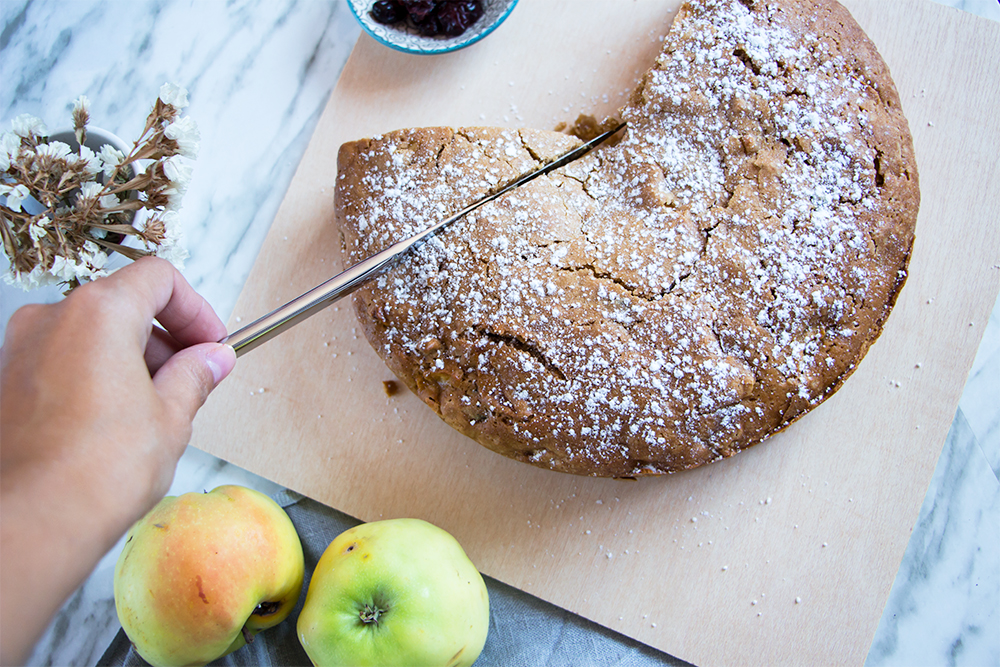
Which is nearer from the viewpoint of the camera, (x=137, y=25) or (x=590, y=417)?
(x=590, y=417)

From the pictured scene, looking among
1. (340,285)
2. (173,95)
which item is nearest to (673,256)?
(340,285)

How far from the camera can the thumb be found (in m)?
1.14

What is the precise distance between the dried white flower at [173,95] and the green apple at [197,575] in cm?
84

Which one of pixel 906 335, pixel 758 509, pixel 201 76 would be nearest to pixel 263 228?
pixel 201 76

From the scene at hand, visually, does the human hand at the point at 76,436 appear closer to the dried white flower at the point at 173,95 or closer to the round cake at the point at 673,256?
the dried white flower at the point at 173,95

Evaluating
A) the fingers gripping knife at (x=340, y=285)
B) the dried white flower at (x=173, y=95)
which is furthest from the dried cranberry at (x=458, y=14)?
the dried white flower at (x=173, y=95)

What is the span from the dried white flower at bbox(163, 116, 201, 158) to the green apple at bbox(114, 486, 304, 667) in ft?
2.48

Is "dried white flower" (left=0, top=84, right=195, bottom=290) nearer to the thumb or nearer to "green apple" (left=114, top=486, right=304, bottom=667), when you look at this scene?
the thumb

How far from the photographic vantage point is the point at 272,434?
1.71 meters

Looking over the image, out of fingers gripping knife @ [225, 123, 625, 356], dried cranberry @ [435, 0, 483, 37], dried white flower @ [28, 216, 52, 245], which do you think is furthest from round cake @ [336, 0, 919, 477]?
dried white flower @ [28, 216, 52, 245]

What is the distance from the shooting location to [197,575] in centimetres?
140

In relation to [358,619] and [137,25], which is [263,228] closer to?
[137,25]

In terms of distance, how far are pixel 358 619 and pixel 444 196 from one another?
0.94 meters

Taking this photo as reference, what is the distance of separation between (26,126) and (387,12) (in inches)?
33.6
